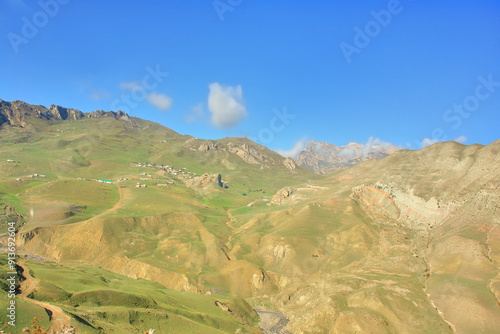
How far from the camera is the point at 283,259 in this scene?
7769cm

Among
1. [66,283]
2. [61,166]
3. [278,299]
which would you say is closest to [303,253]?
[278,299]

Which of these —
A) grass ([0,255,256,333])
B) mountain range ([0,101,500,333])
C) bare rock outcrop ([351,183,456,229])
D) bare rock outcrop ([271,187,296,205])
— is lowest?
grass ([0,255,256,333])

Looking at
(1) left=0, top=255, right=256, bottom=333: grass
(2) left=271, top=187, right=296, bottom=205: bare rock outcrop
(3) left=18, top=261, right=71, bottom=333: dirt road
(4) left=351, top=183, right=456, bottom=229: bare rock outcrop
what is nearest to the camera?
(3) left=18, top=261, right=71, bottom=333: dirt road

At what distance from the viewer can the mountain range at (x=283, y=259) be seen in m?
41.7

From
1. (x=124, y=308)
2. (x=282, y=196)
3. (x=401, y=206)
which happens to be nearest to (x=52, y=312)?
(x=124, y=308)

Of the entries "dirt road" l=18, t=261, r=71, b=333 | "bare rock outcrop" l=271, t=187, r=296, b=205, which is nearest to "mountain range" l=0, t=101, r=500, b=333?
"dirt road" l=18, t=261, r=71, b=333

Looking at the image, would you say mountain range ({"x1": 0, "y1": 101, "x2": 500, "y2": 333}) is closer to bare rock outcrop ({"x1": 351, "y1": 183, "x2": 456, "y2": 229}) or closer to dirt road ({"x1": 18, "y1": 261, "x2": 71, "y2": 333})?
dirt road ({"x1": 18, "y1": 261, "x2": 71, "y2": 333})

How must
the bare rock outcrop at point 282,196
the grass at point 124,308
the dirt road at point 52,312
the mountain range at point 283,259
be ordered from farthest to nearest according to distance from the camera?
1. the bare rock outcrop at point 282,196
2. the mountain range at point 283,259
3. the grass at point 124,308
4. the dirt road at point 52,312

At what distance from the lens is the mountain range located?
137ft

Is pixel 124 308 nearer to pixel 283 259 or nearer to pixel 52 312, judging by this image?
pixel 52 312

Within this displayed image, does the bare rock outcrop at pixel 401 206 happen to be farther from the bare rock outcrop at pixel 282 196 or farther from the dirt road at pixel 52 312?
the dirt road at pixel 52 312

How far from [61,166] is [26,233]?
119m

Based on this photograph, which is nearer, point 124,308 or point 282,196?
point 124,308

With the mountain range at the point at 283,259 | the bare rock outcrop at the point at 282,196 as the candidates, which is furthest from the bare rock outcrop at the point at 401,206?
A: the bare rock outcrop at the point at 282,196
